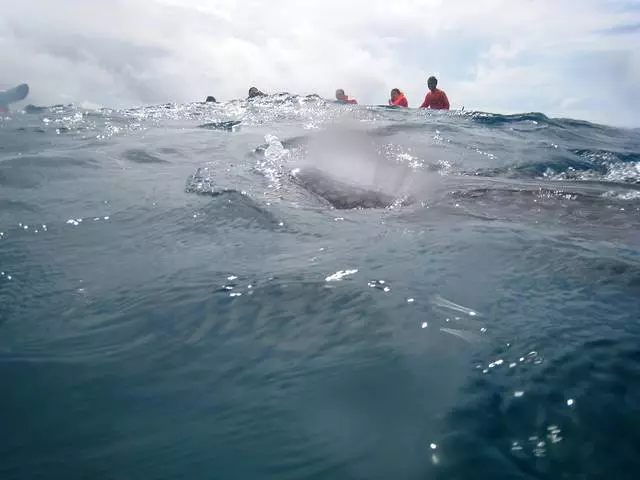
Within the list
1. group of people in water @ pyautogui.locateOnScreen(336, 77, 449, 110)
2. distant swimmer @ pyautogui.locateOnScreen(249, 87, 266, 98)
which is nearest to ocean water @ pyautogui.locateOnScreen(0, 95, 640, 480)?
group of people in water @ pyautogui.locateOnScreen(336, 77, 449, 110)

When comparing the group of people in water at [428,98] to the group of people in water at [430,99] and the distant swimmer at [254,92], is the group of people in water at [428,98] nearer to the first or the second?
the group of people in water at [430,99]

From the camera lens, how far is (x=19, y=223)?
4684 millimetres

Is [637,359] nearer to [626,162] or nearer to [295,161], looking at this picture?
[295,161]

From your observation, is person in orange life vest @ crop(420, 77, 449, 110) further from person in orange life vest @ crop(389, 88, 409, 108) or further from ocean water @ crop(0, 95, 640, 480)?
ocean water @ crop(0, 95, 640, 480)

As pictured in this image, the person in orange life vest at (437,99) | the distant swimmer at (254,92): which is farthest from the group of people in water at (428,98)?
the distant swimmer at (254,92)

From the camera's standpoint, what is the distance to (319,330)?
297cm

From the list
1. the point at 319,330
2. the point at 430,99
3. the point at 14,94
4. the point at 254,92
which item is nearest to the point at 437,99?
the point at 430,99

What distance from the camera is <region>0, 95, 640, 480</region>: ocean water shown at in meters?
2.15

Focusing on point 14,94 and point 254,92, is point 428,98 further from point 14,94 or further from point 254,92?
point 14,94

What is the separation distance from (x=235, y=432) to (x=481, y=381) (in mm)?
1136

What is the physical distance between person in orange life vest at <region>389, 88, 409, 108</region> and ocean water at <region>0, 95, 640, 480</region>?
1196 centimetres

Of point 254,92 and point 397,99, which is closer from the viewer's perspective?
point 397,99

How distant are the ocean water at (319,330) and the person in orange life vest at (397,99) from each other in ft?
39.3

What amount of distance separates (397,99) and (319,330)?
51.2 ft
